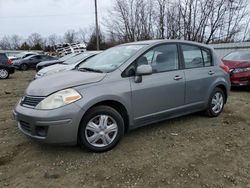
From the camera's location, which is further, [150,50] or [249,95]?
[249,95]

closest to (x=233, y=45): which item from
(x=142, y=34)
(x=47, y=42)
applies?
(x=142, y=34)

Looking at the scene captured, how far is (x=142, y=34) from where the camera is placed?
32.2m

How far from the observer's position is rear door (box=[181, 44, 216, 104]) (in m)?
4.90

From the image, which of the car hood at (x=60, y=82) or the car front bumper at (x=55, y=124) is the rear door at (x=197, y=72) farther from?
the car front bumper at (x=55, y=124)

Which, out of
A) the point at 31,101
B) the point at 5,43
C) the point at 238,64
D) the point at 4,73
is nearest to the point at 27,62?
the point at 4,73

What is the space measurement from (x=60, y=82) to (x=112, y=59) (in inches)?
42.5

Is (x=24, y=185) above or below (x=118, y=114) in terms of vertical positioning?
below

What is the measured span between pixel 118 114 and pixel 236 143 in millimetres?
1893

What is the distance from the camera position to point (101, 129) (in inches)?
150

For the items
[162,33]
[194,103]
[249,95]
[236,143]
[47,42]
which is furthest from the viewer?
[47,42]

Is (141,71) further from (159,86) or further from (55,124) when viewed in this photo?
(55,124)

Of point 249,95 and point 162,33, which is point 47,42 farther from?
point 249,95

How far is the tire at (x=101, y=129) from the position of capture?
3703 mm

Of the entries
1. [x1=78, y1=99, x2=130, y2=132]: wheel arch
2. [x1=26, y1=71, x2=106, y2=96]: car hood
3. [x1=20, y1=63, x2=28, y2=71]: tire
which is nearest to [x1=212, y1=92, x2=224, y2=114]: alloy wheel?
[x1=78, y1=99, x2=130, y2=132]: wheel arch
